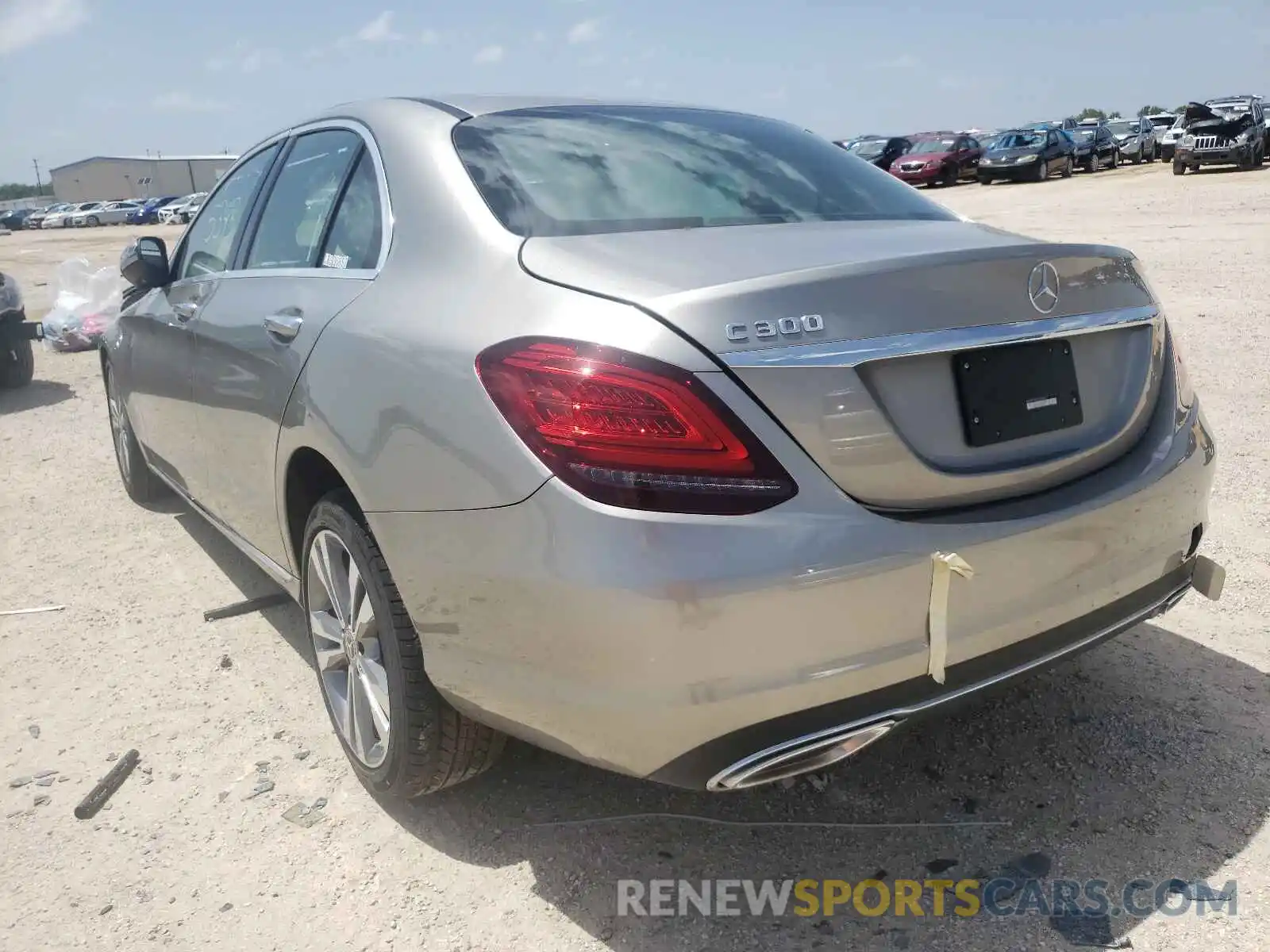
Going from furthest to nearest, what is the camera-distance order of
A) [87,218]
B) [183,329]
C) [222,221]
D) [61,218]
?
[61,218]
[87,218]
[222,221]
[183,329]

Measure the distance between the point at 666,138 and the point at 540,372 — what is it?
45.8 inches

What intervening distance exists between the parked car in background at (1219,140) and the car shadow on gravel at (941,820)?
25.3 m

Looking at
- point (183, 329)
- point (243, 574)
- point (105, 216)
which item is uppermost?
point (183, 329)

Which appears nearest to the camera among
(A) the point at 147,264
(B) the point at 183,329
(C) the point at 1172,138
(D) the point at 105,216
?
(B) the point at 183,329

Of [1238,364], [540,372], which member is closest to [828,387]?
[540,372]

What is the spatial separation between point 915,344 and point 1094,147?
34354 mm

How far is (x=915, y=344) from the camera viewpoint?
1843mm

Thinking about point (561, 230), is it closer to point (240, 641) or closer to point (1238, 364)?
point (240, 641)

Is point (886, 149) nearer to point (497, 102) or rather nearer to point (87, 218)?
point (497, 102)

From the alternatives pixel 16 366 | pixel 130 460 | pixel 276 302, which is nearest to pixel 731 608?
pixel 276 302

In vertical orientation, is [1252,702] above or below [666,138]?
below

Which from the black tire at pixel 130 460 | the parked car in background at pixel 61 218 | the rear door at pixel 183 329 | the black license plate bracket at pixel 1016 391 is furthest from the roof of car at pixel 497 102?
the parked car in background at pixel 61 218

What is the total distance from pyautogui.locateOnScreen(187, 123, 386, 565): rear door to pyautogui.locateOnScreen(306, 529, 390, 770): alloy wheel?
318mm

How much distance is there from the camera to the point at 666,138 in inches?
108
